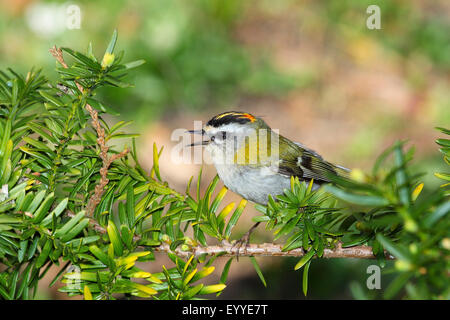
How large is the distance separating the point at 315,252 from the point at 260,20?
325cm

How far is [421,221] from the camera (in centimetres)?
65

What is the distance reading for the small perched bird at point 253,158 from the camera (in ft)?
5.68

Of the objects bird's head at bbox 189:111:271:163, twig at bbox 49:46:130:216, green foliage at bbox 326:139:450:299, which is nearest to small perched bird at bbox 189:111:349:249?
bird's head at bbox 189:111:271:163

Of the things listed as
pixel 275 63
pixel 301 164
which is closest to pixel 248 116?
pixel 301 164

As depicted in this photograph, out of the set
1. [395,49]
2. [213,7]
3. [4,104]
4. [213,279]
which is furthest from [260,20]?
[4,104]

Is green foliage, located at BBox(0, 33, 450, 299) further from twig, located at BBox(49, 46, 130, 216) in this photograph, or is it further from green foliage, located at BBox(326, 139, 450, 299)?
green foliage, located at BBox(326, 139, 450, 299)

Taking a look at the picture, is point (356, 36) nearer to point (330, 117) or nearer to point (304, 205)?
point (330, 117)

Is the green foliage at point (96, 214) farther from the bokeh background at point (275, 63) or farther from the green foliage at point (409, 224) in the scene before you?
the bokeh background at point (275, 63)

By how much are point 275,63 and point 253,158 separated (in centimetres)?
195

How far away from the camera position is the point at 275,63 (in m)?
3.60

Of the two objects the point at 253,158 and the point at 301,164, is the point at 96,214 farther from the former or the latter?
the point at 301,164

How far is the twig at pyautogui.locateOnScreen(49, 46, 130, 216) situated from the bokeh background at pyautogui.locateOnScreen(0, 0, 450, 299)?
1811 millimetres

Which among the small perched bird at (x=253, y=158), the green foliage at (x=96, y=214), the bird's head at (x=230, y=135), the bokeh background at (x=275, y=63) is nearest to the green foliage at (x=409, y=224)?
the green foliage at (x=96, y=214)
